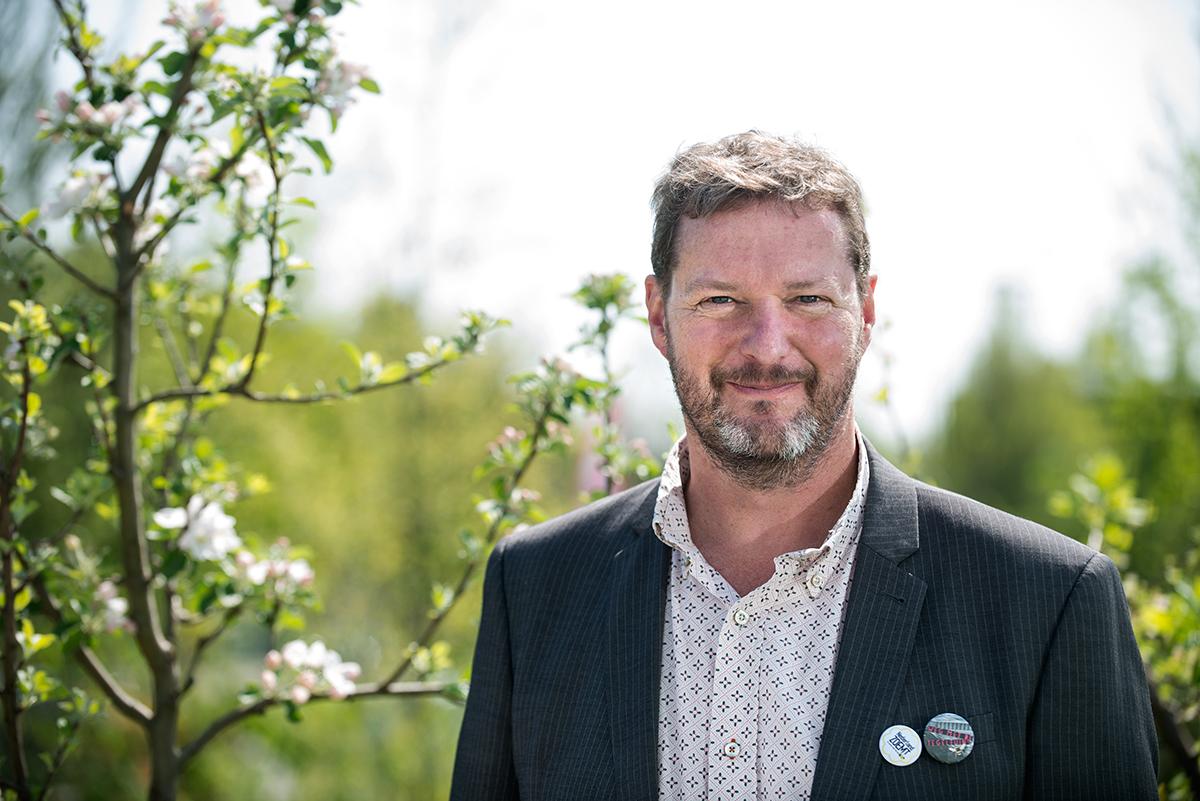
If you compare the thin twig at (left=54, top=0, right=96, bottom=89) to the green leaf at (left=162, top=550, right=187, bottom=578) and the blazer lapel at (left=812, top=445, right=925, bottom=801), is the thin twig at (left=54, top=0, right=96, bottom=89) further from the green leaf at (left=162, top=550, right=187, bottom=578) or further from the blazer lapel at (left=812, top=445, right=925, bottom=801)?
the blazer lapel at (left=812, top=445, right=925, bottom=801)

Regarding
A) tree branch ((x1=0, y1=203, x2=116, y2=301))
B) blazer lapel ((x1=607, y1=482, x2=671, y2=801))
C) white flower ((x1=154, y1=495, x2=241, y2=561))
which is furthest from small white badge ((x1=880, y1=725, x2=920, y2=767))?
tree branch ((x1=0, y1=203, x2=116, y2=301))

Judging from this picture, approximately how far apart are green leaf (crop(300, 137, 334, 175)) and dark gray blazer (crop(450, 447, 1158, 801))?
3.11 ft

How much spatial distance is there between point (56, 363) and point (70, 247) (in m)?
4.89

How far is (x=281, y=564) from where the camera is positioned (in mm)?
2590

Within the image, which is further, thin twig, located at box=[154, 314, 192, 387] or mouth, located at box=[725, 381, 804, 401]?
thin twig, located at box=[154, 314, 192, 387]

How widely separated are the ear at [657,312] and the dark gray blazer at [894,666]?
0.32 meters

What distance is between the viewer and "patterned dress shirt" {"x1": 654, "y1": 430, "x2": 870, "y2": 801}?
177cm

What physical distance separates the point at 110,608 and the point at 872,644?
170 centimetres

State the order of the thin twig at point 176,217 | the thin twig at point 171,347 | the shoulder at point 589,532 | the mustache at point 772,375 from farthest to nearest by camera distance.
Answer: the thin twig at point 171,347 < the thin twig at point 176,217 < the shoulder at point 589,532 < the mustache at point 772,375

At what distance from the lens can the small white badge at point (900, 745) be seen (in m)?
1.70

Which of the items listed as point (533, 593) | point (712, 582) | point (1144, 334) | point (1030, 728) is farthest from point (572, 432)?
point (1144, 334)

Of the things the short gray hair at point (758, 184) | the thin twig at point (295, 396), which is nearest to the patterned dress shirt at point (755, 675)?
the short gray hair at point (758, 184)

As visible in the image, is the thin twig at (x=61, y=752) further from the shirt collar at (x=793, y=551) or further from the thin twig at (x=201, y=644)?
the shirt collar at (x=793, y=551)

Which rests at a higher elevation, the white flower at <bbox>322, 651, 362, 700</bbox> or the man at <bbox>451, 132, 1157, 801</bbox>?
the man at <bbox>451, 132, 1157, 801</bbox>
